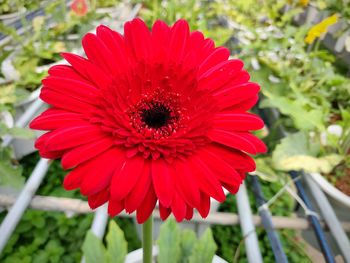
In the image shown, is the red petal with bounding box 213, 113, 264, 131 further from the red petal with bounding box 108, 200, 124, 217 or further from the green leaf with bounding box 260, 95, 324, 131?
the green leaf with bounding box 260, 95, 324, 131

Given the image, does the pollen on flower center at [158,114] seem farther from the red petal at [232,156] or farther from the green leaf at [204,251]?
the green leaf at [204,251]

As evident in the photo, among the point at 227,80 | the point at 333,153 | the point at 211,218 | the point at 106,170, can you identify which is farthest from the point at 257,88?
the point at 333,153

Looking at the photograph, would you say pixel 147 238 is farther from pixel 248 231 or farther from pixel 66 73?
pixel 248 231

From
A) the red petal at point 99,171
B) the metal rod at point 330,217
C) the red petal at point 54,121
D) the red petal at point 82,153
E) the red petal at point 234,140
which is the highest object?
the red petal at point 54,121

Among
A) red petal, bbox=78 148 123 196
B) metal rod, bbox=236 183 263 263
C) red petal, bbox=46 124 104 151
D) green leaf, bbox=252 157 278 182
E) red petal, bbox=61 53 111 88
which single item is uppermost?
red petal, bbox=61 53 111 88

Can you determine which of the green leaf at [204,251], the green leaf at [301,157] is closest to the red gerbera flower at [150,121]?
the green leaf at [204,251]

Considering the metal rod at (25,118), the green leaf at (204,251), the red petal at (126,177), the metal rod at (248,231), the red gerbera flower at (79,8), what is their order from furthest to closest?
the red gerbera flower at (79,8)
the metal rod at (25,118)
the metal rod at (248,231)
the green leaf at (204,251)
the red petal at (126,177)

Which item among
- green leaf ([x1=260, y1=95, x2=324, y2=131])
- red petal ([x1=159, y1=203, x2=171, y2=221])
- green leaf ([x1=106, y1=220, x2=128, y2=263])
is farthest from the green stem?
green leaf ([x1=260, y1=95, x2=324, y2=131])
